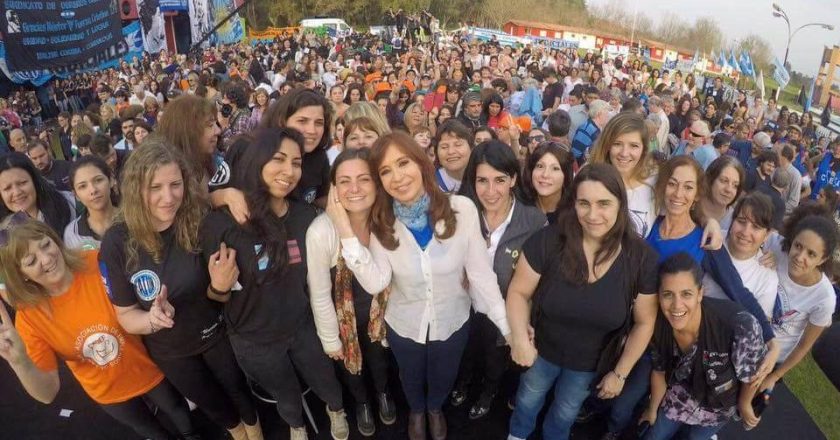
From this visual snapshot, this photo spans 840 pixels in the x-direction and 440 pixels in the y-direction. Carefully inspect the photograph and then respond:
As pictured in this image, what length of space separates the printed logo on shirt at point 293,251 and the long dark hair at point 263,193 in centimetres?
4

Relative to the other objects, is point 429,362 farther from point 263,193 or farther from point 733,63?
point 733,63

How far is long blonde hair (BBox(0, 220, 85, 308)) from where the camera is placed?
2086mm

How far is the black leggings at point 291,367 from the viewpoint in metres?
2.44

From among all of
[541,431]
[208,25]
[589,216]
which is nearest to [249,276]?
[589,216]

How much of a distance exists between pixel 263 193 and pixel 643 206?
2.32 metres

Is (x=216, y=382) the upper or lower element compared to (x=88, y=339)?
lower


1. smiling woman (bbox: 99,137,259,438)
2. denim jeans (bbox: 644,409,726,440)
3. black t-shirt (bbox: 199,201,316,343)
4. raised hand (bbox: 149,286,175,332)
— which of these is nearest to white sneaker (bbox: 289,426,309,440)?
black t-shirt (bbox: 199,201,316,343)

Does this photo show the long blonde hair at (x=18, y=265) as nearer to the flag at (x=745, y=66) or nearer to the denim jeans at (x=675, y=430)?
the denim jeans at (x=675, y=430)

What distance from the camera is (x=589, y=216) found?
2088 millimetres

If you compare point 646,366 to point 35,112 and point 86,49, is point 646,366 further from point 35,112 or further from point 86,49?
point 86,49

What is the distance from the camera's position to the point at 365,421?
3.05 m

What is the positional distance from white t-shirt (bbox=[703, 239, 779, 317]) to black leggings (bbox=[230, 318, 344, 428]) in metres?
2.29

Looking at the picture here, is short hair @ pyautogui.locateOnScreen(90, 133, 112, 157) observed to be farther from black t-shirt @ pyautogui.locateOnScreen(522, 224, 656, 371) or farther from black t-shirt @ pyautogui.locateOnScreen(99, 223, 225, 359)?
black t-shirt @ pyautogui.locateOnScreen(522, 224, 656, 371)

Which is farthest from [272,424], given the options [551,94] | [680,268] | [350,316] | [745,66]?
[745,66]
